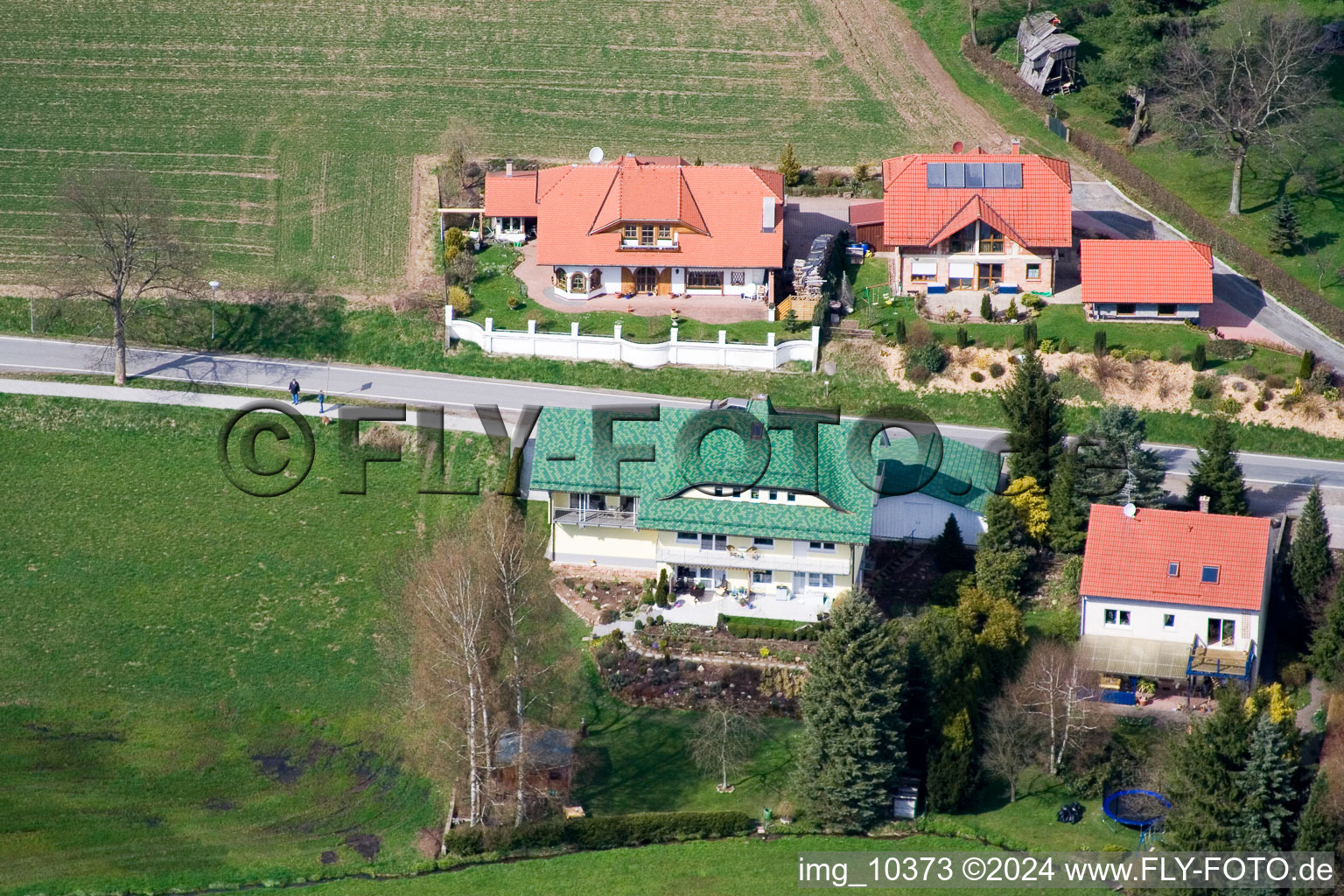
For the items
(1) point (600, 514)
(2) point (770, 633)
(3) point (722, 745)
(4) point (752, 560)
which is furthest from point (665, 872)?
(1) point (600, 514)

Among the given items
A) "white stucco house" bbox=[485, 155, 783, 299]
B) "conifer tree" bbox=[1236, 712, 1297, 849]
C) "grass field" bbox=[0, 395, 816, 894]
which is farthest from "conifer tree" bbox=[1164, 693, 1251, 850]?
"white stucco house" bbox=[485, 155, 783, 299]

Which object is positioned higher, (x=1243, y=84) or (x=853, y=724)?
(x=1243, y=84)

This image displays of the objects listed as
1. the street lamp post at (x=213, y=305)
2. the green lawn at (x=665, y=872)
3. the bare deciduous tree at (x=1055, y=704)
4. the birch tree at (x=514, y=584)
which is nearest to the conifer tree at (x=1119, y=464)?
the bare deciduous tree at (x=1055, y=704)

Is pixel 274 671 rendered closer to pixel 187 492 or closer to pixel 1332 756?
pixel 187 492

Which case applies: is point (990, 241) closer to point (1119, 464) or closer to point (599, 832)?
point (1119, 464)

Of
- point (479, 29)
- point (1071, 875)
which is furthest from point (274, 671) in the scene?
point (479, 29)

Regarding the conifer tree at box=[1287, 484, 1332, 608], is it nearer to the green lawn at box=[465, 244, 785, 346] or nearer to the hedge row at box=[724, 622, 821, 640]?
the hedge row at box=[724, 622, 821, 640]
